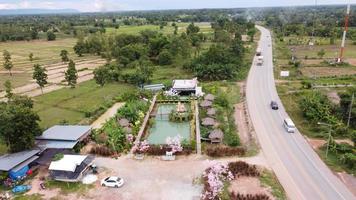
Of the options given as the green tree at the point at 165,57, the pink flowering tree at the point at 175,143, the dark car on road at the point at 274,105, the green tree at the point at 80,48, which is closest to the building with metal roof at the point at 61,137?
the pink flowering tree at the point at 175,143

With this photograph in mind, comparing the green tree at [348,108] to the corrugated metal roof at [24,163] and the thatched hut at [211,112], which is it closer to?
the thatched hut at [211,112]

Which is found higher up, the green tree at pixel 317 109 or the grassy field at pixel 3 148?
the green tree at pixel 317 109

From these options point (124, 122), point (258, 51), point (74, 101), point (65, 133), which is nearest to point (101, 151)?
point (65, 133)

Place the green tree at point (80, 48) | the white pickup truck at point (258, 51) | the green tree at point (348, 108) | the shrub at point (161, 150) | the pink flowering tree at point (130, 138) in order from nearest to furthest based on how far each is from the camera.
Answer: the shrub at point (161, 150) < the pink flowering tree at point (130, 138) < the green tree at point (348, 108) < the white pickup truck at point (258, 51) < the green tree at point (80, 48)

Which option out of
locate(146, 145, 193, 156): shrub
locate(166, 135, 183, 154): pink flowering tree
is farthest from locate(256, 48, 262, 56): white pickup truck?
locate(146, 145, 193, 156): shrub

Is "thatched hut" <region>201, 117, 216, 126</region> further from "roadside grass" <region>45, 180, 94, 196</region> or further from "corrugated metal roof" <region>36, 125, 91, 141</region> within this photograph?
"roadside grass" <region>45, 180, 94, 196</region>

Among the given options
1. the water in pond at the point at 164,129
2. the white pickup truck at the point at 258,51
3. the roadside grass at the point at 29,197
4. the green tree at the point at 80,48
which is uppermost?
the green tree at the point at 80,48

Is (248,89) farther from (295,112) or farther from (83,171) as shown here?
(83,171)
